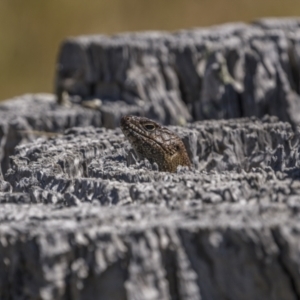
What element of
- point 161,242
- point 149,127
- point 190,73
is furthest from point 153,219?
point 190,73

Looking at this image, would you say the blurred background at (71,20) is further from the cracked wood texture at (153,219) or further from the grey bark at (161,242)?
the grey bark at (161,242)

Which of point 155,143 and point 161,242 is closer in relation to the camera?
point 161,242

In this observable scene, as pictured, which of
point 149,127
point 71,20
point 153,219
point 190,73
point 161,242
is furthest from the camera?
point 71,20

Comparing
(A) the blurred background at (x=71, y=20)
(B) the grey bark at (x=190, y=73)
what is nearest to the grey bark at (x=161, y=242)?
(B) the grey bark at (x=190, y=73)

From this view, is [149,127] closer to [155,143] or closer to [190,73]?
[155,143]

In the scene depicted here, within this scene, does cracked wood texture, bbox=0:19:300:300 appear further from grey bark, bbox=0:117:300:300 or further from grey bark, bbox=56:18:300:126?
grey bark, bbox=56:18:300:126
